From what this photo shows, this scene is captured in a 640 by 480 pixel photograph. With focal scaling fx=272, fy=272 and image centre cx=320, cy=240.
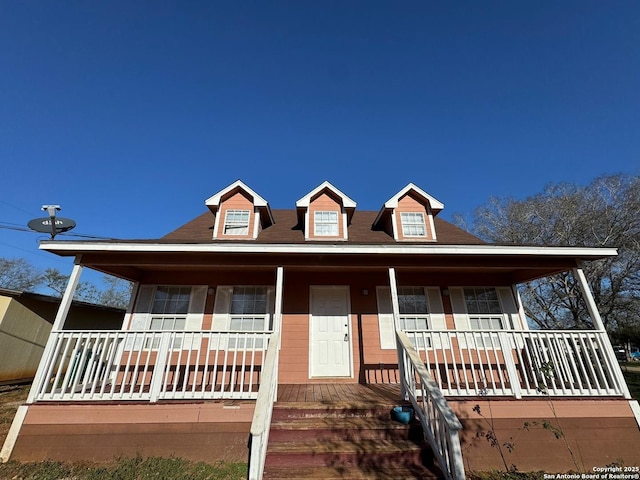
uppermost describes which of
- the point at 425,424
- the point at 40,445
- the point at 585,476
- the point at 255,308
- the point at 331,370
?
the point at 255,308

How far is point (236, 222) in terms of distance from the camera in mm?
7797

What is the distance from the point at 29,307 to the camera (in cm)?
805

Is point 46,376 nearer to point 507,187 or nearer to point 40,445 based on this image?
point 40,445

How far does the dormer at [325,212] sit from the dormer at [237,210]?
48.0 inches

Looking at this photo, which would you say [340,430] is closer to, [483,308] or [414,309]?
[414,309]

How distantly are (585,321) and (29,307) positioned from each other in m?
24.1

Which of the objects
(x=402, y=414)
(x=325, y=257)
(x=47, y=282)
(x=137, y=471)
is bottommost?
(x=137, y=471)

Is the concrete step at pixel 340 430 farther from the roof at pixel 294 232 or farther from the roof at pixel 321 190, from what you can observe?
the roof at pixel 321 190

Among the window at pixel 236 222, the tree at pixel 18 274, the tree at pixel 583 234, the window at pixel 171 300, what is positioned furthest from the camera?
the tree at pixel 18 274

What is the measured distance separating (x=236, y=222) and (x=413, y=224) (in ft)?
16.6

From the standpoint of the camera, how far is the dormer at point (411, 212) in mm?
7656

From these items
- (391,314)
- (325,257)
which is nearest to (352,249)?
(325,257)

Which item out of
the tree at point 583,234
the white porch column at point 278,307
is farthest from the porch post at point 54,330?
the tree at point 583,234

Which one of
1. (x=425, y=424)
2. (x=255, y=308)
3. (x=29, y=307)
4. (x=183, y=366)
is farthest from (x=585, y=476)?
(x=29, y=307)
